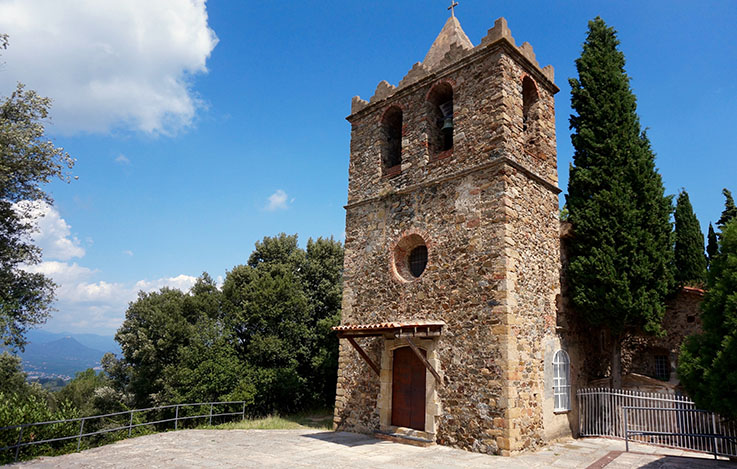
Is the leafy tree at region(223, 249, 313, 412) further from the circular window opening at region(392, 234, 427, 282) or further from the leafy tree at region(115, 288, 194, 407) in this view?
the circular window opening at region(392, 234, 427, 282)

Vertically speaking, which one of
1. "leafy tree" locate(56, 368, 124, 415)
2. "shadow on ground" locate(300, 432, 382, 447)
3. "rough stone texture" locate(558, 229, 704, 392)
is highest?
"rough stone texture" locate(558, 229, 704, 392)

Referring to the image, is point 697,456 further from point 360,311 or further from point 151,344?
point 151,344

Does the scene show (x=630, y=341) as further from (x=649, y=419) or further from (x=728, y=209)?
(x=728, y=209)

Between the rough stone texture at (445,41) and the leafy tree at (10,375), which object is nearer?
the rough stone texture at (445,41)

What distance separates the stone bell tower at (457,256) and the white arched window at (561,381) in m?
0.38

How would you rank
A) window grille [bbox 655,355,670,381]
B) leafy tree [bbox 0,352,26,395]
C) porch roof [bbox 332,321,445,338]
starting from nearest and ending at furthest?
porch roof [bbox 332,321,445,338] → window grille [bbox 655,355,670,381] → leafy tree [bbox 0,352,26,395]

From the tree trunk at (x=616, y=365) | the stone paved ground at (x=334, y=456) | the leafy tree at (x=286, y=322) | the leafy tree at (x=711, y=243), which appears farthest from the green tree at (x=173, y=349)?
the leafy tree at (x=711, y=243)

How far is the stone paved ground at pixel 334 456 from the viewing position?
28.7 ft

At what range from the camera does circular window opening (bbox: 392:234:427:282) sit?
506 inches

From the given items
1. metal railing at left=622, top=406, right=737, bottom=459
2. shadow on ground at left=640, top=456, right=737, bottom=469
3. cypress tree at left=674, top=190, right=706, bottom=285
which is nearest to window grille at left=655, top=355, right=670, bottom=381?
metal railing at left=622, top=406, right=737, bottom=459

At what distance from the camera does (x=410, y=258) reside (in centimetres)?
1326

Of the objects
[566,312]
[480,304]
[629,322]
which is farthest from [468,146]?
[629,322]

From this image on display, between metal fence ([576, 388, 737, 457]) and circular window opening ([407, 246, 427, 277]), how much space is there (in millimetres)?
5543

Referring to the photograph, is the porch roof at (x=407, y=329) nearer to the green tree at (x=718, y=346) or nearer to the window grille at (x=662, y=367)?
the green tree at (x=718, y=346)
